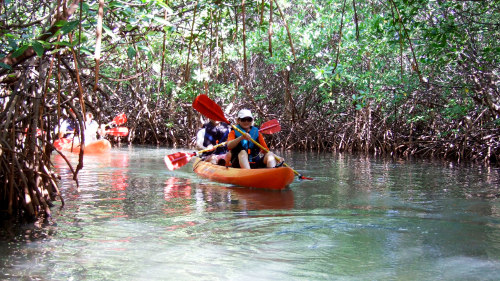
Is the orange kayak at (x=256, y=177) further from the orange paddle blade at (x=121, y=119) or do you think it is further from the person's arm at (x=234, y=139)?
the orange paddle blade at (x=121, y=119)

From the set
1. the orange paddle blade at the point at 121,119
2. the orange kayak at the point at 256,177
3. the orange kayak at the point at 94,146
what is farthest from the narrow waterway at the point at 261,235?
the orange paddle blade at the point at 121,119

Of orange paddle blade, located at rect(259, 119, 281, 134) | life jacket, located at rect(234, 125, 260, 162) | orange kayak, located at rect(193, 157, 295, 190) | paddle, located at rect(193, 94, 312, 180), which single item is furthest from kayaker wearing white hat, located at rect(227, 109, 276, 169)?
orange paddle blade, located at rect(259, 119, 281, 134)

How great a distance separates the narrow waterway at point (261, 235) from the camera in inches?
111

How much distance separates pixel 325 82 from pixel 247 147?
220 cm

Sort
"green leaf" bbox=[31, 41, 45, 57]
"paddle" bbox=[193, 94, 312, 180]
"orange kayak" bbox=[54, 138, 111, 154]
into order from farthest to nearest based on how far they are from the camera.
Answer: "orange kayak" bbox=[54, 138, 111, 154] < "paddle" bbox=[193, 94, 312, 180] < "green leaf" bbox=[31, 41, 45, 57]

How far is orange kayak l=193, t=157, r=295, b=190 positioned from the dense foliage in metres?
0.74

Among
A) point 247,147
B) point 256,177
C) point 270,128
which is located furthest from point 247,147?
point 270,128

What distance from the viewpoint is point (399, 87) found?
1058 cm

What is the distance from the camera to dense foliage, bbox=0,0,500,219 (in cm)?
364

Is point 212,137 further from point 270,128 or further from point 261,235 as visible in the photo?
point 261,235

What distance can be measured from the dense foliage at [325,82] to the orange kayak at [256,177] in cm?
74

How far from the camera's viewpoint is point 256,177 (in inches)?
235

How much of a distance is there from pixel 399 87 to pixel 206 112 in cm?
533

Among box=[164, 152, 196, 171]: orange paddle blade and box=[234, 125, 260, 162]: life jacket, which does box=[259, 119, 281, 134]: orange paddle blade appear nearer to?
box=[234, 125, 260, 162]: life jacket
